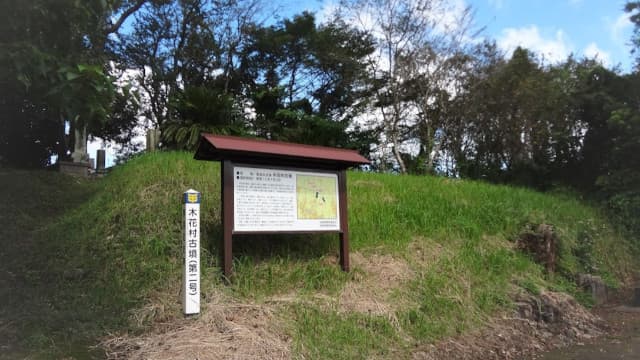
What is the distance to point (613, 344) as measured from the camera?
24.2 feet

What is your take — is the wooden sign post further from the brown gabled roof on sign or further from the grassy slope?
the grassy slope

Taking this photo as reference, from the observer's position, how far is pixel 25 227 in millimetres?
9406

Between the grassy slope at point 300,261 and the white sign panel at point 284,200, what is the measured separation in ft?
1.97

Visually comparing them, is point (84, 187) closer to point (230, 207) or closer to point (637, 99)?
point (230, 207)

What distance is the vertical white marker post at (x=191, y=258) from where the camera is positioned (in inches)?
219

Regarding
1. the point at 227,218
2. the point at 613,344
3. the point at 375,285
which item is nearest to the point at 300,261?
the point at 375,285

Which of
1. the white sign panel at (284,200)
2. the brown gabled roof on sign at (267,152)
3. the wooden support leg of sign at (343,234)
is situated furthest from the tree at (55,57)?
the wooden support leg of sign at (343,234)

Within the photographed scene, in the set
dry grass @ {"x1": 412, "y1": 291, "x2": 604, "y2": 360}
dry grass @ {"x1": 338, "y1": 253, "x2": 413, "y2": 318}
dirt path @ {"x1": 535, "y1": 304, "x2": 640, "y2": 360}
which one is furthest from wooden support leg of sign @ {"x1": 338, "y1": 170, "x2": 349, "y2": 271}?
dirt path @ {"x1": 535, "y1": 304, "x2": 640, "y2": 360}

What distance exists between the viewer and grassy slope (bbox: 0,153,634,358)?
6.06 m

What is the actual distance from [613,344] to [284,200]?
15.8 ft

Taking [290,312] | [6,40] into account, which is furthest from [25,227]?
[290,312]

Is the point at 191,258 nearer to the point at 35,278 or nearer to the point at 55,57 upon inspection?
the point at 55,57

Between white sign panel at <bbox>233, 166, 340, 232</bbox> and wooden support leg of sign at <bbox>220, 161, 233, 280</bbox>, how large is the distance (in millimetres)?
62

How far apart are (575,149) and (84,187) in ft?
47.2
